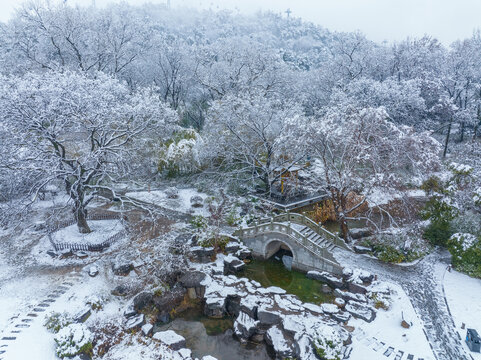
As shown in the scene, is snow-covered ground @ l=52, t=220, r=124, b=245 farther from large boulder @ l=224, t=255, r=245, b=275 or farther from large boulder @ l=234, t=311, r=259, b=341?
large boulder @ l=234, t=311, r=259, b=341

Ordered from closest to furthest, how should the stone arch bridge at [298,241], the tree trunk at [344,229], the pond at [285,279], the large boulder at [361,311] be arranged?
the large boulder at [361,311]
the pond at [285,279]
the stone arch bridge at [298,241]
the tree trunk at [344,229]

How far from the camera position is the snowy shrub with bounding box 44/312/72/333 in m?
12.6

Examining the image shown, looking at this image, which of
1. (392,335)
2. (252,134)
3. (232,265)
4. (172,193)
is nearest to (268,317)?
(232,265)

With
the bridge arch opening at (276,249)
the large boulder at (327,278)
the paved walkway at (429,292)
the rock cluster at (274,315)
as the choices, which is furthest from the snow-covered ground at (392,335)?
the bridge arch opening at (276,249)

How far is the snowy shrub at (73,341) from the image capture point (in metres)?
11.4

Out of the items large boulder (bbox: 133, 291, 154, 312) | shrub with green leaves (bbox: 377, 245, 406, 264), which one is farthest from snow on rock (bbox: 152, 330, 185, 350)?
shrub with green leaves (bbox: 377, 245, 406, 264)

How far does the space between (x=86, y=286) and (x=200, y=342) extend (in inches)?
266

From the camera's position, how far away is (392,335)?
41.8 feet

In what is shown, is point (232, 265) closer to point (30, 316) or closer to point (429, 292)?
point (30, 316)

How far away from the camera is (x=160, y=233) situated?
21.2 meters

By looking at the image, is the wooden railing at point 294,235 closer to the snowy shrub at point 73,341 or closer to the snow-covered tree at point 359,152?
the snow-covered tree at point 359,152

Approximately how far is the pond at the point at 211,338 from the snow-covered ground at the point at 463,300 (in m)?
8.71

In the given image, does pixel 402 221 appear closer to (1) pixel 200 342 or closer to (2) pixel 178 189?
(1) pixel 200 342

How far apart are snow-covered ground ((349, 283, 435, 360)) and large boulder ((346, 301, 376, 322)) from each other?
0.21 metres
